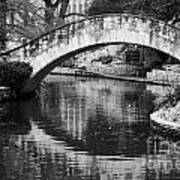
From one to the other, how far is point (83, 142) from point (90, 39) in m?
9.40

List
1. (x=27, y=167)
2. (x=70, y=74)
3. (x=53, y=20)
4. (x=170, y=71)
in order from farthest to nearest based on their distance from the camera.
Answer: (x=70, y=74) → (x=170, y=71) → (x=53, y=20) → (x=27, y=167)

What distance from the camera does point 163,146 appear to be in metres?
14.6

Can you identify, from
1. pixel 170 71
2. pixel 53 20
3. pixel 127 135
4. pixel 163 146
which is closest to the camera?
pixel 163 146

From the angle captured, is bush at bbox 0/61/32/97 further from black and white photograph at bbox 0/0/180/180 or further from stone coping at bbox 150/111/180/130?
stone coping at bbox 150/111/180/130

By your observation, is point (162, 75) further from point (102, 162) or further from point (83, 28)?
point (102, 162)

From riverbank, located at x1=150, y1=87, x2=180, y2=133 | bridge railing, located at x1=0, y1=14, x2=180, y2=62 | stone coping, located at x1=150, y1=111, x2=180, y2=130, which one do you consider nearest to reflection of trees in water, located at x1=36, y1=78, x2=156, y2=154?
stone coping, located at x1=150, y1=111, x2=180, y2=130

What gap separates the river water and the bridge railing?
2090 millimetres

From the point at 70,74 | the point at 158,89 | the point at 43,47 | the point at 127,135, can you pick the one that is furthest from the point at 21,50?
the point at 70,74

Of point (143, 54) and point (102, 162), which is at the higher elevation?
point (143, 54)

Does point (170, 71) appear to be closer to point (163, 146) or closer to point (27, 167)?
point (163, 146)

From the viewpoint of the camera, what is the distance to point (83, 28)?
955 inches

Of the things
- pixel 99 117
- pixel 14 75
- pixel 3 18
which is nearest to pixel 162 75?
pixel 3 18

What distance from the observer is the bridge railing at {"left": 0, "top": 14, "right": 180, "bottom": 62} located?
22297 millimetres

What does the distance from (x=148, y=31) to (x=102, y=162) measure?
34.5 ft
